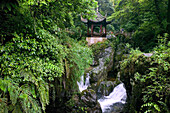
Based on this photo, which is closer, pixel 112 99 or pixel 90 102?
pixel 90 102

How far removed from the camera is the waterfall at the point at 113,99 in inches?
310

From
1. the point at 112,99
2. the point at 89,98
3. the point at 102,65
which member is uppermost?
the point at 102,65

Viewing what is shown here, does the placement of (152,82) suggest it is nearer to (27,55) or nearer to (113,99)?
(27,55)

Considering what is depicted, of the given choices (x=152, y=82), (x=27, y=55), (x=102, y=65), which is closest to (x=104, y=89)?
(x=102, y=65)

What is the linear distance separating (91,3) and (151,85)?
3.21m

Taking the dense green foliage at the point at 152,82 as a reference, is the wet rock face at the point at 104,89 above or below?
below

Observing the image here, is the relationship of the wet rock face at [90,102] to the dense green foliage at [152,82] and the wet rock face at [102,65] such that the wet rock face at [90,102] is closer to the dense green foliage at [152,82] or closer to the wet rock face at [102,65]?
the dense green foliage at [152,82]

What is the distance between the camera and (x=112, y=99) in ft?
28.8

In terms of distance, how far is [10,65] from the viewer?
2.23m

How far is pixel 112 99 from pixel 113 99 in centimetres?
8

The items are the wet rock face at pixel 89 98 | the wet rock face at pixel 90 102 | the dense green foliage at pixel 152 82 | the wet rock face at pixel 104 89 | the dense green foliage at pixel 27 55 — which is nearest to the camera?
the dense green foliage at pixel 27 55

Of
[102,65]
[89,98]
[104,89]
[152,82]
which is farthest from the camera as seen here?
[102,65]

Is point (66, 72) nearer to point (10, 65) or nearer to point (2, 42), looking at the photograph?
point (10, 65)

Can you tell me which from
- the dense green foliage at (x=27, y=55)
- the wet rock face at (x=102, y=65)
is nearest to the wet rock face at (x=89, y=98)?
the dense green foliage at (x=27, y=55)
